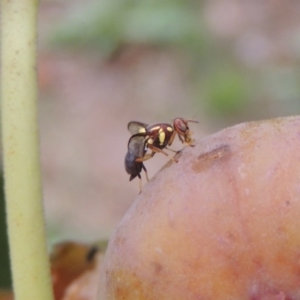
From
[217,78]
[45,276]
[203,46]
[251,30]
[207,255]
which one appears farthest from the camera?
[251,30]

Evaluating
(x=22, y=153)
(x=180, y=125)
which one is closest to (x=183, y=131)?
(x=180, y=125)

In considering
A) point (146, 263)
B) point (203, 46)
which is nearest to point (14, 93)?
point (146, 263)

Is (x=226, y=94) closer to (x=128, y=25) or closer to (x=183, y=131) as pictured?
(x=128, y=25)

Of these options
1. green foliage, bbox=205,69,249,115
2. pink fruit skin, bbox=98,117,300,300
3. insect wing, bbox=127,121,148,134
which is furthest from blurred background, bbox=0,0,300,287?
pink fruit skin, bbox=98,117,300,300

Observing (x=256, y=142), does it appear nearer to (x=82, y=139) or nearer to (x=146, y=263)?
(x=146, y=263)

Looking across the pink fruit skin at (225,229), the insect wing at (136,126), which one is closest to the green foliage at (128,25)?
the insect wing at (136,126)

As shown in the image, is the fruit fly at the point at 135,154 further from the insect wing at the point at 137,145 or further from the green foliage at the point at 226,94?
the green foliage at the point at 226,94

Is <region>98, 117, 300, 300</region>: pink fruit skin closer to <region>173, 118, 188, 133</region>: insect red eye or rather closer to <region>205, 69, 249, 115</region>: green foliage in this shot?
<region>173, 118, 188, 133</region>: insect red eye
